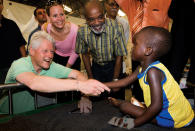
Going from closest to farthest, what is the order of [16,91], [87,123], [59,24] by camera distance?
[87,123] → [16,91] → [59,24]

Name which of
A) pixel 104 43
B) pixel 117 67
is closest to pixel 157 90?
pixel 117 67

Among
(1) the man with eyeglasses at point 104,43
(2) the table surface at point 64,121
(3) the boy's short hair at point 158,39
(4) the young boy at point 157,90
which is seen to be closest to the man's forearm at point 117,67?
(1) the man with eyeglasses at point 104,43

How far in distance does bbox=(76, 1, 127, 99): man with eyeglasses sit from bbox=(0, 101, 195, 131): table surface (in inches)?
25.7

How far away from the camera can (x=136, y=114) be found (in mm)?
1498

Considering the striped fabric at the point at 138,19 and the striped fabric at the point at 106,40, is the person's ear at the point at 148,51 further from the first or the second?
the striped fabric at the point at 106,40

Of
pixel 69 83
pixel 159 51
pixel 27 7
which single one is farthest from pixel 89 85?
pixel 27 7

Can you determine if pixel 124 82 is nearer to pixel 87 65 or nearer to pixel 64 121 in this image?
pixel 64 121

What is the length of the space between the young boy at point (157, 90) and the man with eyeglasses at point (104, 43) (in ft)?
2.71

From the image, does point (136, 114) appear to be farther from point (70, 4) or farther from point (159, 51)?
point (70, 4)

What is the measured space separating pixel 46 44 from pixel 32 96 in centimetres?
78

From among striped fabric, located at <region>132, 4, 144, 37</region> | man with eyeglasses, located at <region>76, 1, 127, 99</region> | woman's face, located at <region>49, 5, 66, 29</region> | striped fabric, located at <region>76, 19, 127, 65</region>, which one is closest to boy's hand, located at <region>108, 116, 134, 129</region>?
man with eyeglasses, located at <region>76, 1, 127, 99</region>

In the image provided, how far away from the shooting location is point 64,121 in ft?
5.56

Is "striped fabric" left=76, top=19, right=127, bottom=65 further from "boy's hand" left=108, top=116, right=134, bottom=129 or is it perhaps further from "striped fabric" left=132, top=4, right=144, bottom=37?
"boy's hand" left=108, top=116, right=134, bottom=129

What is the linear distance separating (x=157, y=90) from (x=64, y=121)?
99 centimetres
